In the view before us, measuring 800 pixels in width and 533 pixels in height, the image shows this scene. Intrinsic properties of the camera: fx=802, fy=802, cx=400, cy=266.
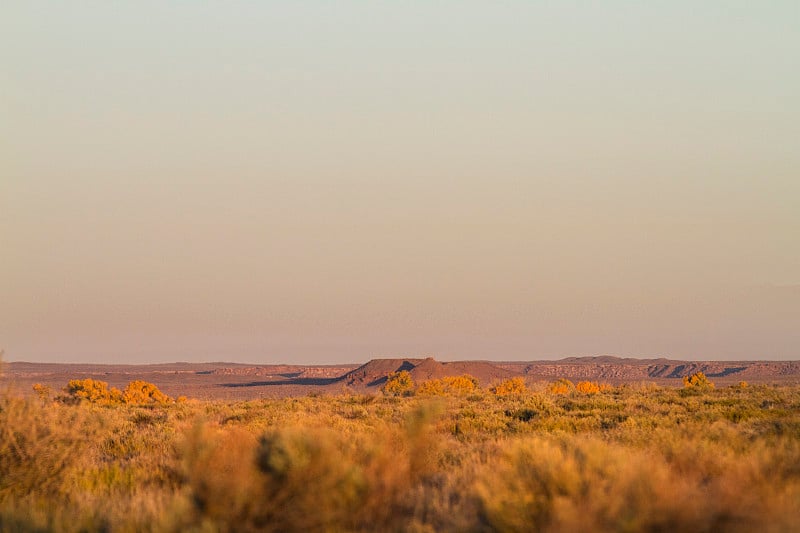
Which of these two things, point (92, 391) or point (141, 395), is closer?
point (92, 391)

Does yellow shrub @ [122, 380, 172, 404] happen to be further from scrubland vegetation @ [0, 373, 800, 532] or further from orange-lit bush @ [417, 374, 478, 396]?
scrubland vegetation @ [0, 373, 800, 532]

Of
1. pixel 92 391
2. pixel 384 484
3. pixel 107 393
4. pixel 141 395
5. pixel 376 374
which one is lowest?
pixel 376 374

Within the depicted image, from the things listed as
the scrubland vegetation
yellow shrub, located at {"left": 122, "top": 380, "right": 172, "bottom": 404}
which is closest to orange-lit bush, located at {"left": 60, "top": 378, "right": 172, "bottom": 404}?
yellow shrub, located at {"left": 122, "top": 380, "right": 172, "bottom": 404}

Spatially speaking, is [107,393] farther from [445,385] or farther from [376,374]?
[376,374]

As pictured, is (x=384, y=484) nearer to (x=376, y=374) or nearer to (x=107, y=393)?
(x=107, y=393)

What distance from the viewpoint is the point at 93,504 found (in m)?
9.01

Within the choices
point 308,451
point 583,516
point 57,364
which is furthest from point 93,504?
point 57,364

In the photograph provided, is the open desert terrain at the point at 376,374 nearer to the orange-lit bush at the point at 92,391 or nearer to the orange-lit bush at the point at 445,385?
the orange-lit bush at the point at 445,385

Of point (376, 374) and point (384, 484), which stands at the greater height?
point (384, 484)

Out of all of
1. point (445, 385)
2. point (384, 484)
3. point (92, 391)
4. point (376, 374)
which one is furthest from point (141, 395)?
point (376, 374)

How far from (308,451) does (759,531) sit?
13.4 ft

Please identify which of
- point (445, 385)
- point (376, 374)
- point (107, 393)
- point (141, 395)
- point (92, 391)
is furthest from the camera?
point (376, 374)

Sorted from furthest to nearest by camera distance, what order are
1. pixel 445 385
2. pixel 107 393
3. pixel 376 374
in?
pixel 376 374, pixel 445 385, pixel 107 393

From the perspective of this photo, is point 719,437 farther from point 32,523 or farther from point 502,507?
point 32,523
